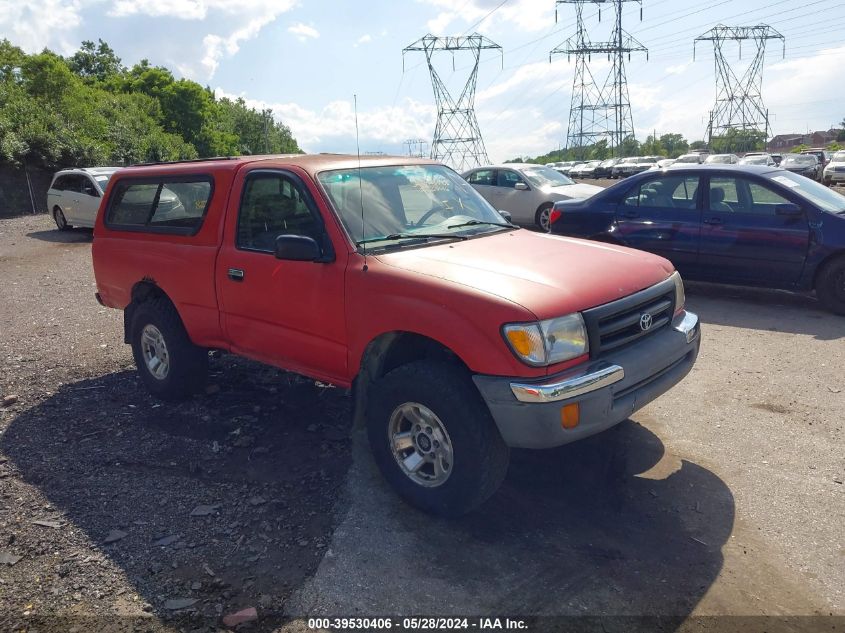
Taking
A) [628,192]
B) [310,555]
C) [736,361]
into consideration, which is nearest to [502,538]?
[310,555]

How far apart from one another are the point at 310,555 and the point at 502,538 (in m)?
1.00

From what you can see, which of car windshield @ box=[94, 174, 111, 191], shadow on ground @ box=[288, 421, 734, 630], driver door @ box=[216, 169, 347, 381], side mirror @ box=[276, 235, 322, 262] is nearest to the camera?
shadow on ground @ box=[288, 421, 734, 630]

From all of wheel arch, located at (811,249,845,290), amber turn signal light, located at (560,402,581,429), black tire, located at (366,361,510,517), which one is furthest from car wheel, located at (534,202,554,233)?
amber turn signal light, located at (560,402,581,429)

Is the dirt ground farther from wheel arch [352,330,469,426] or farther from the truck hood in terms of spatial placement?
the truck hood

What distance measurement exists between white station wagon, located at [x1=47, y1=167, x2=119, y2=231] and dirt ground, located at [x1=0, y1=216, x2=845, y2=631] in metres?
13.3

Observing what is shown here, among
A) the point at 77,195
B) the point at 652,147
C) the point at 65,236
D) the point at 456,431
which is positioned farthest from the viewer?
the point at 652,147

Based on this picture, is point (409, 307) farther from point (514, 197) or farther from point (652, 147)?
point (652, 147)

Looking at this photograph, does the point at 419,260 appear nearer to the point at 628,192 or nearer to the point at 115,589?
the point at 115,589

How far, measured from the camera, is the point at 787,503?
391cm

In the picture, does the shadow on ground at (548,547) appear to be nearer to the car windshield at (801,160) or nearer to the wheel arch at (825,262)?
the wheel arch at (825,262)

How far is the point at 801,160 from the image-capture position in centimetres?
3616

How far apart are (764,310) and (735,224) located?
1.08 m

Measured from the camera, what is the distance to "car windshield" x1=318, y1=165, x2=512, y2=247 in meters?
4.36

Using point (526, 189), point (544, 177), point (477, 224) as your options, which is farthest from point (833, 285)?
point (544, 177)
